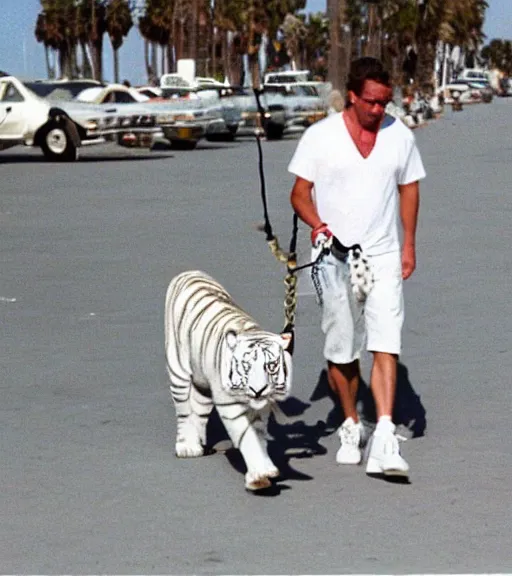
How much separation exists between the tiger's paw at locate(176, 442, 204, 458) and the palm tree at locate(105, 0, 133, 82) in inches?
4480

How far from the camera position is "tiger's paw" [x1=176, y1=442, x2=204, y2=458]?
771 cm

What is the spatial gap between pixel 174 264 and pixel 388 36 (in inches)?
3519

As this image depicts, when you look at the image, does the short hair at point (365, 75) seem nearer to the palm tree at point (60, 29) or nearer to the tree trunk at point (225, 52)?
the tree trunk at point (225, 52)

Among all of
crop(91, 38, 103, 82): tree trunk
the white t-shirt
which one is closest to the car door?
the white t-shirt

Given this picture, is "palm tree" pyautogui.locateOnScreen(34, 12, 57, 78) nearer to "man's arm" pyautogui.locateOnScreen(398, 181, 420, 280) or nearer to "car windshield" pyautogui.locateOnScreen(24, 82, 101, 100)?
"car windshield" pyautogui.locateOnScreen(24, 82, 101, 100)

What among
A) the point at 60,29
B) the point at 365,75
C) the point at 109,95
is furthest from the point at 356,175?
the point at 60,29

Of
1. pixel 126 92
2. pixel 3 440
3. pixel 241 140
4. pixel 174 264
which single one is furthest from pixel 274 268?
pixel 241 140

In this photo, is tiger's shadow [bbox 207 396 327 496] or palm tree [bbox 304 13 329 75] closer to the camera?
tiger's shadow [bbox 207 396 327 496]

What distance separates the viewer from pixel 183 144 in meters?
42.2

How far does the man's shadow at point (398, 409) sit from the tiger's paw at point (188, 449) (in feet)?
2.73

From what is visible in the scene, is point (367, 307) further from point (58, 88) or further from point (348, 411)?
point (58, 88)

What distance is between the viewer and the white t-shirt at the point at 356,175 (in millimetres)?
7273

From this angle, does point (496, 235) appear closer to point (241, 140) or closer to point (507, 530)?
point (507, 530)

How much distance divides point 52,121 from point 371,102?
28.6 meters
